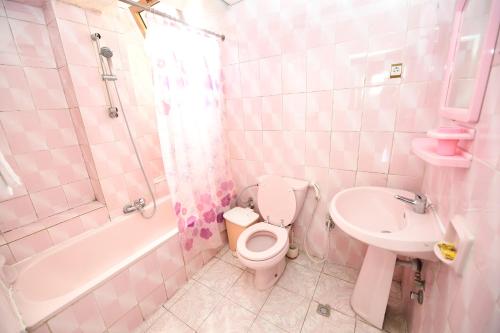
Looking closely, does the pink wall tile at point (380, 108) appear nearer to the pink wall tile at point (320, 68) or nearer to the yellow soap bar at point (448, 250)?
the pink wall tile at point (320, 68)

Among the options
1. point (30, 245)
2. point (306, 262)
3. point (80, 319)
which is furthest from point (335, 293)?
point (30, 245)

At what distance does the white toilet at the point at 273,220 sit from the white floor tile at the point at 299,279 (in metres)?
0.06

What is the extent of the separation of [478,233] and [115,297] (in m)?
1.70

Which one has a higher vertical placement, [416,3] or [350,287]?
[416,3]

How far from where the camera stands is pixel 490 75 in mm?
590

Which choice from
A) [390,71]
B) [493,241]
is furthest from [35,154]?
[390,71]

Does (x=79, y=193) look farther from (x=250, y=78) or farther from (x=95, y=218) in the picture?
(x=250, y=78)

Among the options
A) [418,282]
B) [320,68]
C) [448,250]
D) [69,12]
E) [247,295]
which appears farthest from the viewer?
[247,295]

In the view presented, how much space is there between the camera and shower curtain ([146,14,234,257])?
1.29 metres

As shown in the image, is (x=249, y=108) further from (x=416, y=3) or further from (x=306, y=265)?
(x=306, y=265)

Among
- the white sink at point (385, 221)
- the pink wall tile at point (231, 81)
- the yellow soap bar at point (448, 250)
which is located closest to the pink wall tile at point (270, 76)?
the pink wall tile at point (231, 81)

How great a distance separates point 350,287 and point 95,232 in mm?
1972

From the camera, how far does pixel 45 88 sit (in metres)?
1.35

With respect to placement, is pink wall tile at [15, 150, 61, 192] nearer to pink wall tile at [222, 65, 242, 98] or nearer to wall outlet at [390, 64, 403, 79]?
pink wall tile at [222, 65, 242, 98]
